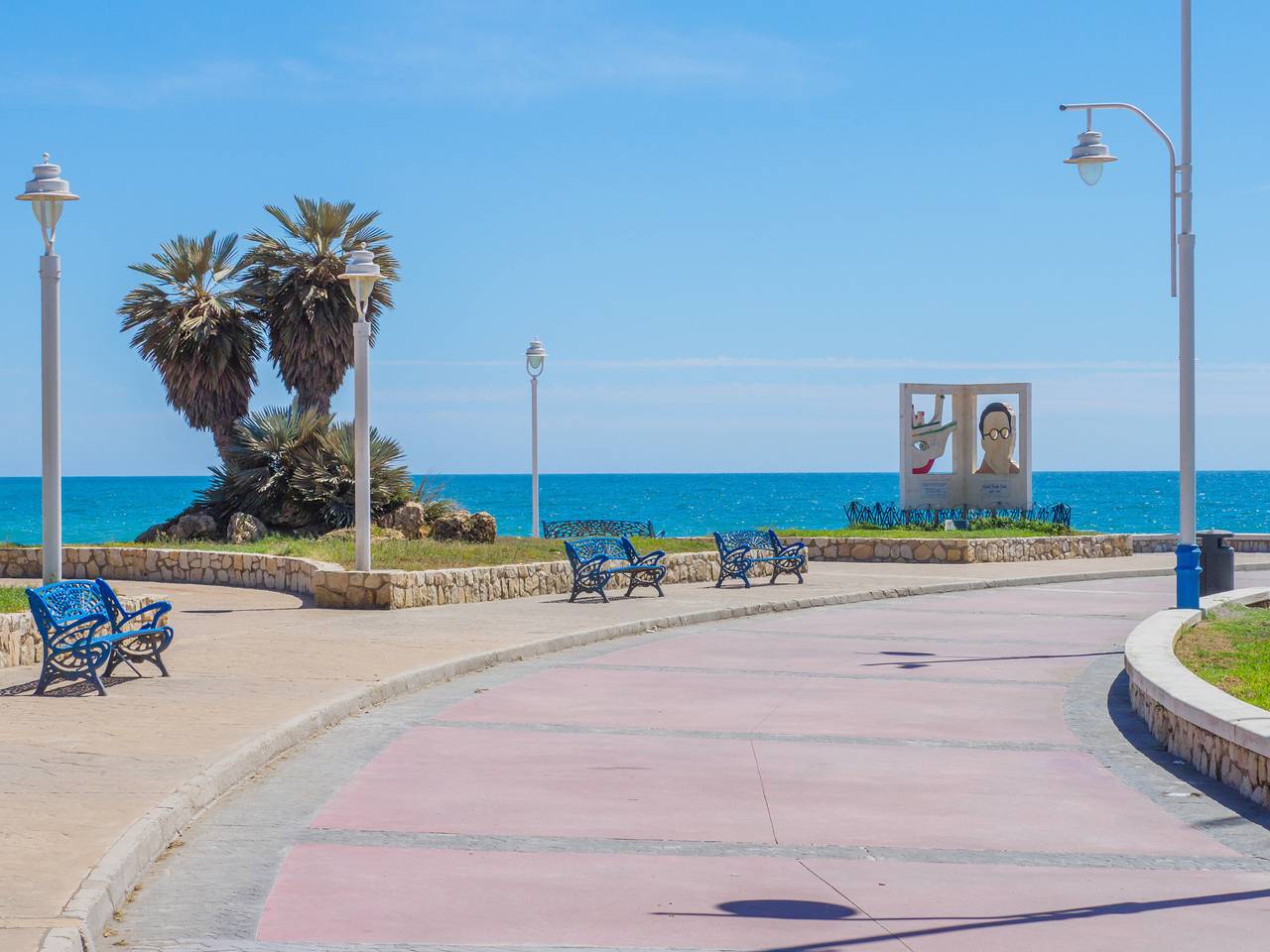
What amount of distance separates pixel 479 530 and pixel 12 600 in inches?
444

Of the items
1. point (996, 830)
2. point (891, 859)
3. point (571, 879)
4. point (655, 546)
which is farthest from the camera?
point (655, 546)

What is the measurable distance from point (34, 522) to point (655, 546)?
90723 mm

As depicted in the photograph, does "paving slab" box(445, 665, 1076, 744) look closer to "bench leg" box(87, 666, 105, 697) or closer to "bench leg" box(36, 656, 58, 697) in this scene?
"bench leg" box(87, 666, 105, 697)

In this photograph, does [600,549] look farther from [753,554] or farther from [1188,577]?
[1188,577]

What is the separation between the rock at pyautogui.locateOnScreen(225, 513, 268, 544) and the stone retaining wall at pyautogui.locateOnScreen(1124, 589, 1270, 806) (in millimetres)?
18599

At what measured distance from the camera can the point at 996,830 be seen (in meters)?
7.30

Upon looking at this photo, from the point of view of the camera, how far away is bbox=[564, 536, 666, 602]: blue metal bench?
1998 cm

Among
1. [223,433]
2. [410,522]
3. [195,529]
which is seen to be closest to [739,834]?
[410,522]

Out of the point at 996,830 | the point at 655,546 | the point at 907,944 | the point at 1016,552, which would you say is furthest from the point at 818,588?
the point at 907,944

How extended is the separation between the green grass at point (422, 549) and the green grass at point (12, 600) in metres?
5.74

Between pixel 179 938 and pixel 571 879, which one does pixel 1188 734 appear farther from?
pixel 179 938

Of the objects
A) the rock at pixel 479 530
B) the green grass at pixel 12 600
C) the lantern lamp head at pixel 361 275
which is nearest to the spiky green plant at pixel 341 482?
the rock at pixel 479 530

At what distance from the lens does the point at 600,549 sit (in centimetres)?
2219

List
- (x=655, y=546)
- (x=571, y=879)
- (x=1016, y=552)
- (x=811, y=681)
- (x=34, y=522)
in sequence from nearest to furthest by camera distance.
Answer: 1. (x=571, y=879)
2. (x=811, y=681)
3. (x=655, y=546)
4. (x=1016, y=552)
5. (x=34, y=522)
